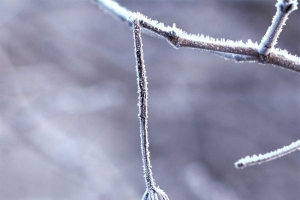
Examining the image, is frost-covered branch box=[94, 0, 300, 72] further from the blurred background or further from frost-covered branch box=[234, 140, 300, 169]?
the blurred background

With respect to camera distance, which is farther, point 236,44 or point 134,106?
point 134,106

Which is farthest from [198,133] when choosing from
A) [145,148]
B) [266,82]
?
[145,148]


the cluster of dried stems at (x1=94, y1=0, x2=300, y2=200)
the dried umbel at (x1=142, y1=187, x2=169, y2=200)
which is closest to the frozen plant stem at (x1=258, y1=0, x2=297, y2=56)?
the cluster of dried stems at (x1=94, y1=0, x2=300, y2=200)

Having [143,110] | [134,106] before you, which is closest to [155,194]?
[143,110]

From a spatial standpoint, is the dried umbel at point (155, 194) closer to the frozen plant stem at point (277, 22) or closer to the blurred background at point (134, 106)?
the frozen plant stem at point (277, 22)

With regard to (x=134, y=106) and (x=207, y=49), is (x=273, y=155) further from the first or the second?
(x=134, y=106)
